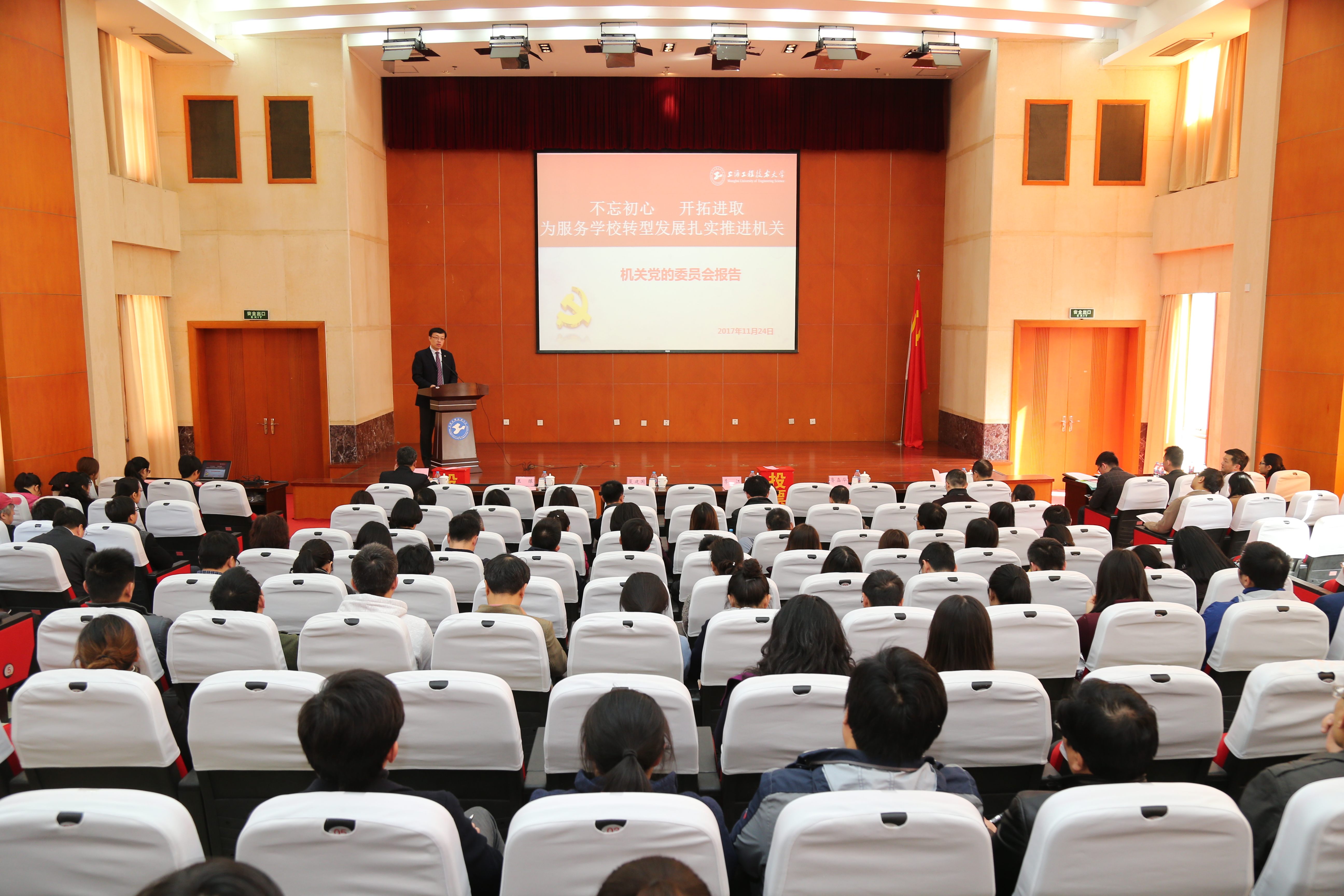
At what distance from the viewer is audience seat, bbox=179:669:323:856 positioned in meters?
2.78

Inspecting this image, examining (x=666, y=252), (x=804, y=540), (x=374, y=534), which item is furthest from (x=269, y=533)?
(x=666, y=252)

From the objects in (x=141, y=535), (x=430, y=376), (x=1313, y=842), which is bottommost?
(x=141, y=535)

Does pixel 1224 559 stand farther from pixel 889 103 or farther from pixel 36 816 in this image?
pixel 889 103

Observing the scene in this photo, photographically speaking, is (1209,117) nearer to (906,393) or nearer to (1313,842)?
(906,393)

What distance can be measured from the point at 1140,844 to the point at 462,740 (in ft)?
5.96

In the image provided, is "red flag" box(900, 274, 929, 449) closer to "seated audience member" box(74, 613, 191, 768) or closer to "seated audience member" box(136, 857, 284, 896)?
"seated audience member" box(74, 613, 191, 768)

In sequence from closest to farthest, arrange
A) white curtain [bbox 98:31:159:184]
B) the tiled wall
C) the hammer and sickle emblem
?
1. white curtain [bbox 98:31:159:184]
2. the tiled wall
3. the hammer and sickle emblem

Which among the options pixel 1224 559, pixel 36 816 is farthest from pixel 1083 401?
pixel 36 816

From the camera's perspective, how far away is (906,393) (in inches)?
528

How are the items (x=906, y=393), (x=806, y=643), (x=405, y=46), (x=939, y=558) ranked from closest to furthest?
(x=806, y=643) → (x=939, y=558) → (x=405, y=46) → (x=906, y=393)

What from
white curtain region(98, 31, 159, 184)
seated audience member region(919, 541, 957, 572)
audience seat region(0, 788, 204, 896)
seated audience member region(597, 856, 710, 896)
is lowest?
seated audience member region(919, 541, 957, 572)

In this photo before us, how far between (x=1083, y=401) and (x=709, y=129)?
6239mm

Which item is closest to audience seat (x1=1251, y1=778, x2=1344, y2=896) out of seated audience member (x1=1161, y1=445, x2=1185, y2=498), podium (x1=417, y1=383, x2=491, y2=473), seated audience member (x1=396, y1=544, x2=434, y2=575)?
seated audience member (x1=396, y1=544, x2=434, y2=575)

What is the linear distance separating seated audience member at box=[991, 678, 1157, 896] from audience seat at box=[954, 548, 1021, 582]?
106 inches
